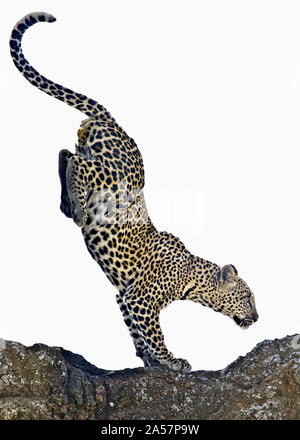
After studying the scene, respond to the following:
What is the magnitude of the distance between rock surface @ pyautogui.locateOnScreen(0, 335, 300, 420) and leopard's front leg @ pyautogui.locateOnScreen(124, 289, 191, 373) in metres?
0.18

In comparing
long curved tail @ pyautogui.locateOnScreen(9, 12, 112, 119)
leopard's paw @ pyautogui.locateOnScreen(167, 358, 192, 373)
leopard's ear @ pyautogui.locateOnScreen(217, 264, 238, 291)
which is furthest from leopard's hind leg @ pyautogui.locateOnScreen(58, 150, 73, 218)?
leopard's paw @ pyautogui.locateOnScreen(167, 358, 192, 373)

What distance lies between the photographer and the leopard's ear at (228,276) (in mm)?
8945

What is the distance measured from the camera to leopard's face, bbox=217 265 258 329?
8961 mm

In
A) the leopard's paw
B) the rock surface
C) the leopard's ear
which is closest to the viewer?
the rock surface

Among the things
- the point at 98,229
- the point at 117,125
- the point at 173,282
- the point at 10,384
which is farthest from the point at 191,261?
the point at 10,384

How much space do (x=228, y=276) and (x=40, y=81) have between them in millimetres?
2927

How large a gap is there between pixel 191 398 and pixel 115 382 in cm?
80

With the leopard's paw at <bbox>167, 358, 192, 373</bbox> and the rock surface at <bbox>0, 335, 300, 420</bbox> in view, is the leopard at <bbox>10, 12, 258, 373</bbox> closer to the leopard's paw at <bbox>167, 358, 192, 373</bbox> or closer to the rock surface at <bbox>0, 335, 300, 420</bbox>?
the leopard's paw at <bbox>167, 358, 192, 373</bbox>

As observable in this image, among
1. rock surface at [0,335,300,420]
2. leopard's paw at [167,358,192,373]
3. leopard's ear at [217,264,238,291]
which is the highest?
leopard's ear at [217,264,238,291]

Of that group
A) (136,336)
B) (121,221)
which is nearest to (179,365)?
(136,336)

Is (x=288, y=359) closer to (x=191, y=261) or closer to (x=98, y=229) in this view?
(x=191, y=261)

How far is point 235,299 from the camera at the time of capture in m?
9.04

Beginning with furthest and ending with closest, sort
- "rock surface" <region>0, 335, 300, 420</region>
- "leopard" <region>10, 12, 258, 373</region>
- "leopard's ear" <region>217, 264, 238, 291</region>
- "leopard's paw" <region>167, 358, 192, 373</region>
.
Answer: "leopard's ear" <region>217, 264, 238, 291</region>, "leopard's paw" <region>167, 358, 192, 373</region>, "leopard" <region>10, 12, 258, 373</region>, "rock surface" <region>0, 335, 300, 420</region>

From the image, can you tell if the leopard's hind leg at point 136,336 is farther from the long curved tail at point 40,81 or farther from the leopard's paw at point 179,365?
the long curved tail at point 40,81
